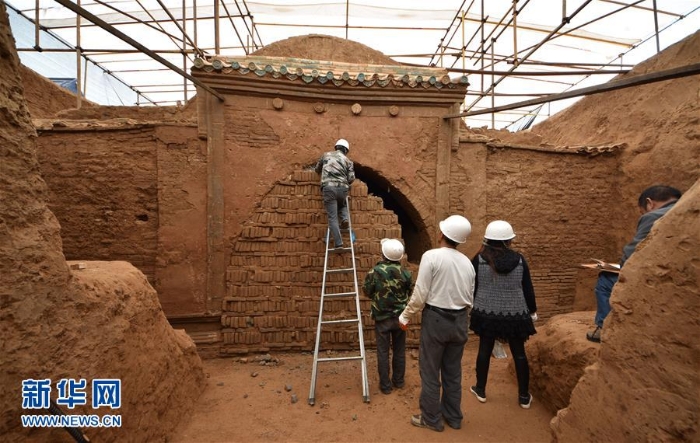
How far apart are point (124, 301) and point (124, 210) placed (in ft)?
8.68

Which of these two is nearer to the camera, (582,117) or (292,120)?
(292,120)

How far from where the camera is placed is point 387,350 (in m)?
3.78

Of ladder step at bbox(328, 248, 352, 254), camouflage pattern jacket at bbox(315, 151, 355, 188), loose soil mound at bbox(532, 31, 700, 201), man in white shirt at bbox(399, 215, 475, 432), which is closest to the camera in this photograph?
man in white shirt at bbox(399, 215, 475, 432)

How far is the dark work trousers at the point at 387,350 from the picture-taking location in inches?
145

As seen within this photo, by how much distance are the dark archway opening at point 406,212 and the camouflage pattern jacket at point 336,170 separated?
0.67 m

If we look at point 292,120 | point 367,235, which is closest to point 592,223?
point 367,235

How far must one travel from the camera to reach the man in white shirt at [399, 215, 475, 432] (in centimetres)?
296

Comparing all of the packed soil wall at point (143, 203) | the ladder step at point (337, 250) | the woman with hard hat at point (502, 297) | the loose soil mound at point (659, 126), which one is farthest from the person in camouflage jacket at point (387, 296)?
the loose soil mound at point (659, 126)

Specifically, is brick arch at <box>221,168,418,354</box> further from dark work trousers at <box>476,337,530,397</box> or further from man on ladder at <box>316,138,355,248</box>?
dark work trousers at <box>476,337,530,397</box>

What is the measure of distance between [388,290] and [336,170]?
5.94 ft

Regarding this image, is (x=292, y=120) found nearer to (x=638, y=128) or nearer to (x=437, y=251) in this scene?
(x=437, y=251)

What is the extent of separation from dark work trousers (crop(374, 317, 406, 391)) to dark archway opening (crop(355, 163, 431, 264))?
204 cm

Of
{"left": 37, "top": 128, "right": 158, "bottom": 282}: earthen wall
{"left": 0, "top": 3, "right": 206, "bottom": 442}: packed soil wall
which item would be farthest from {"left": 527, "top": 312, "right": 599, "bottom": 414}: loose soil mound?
{"left": 37, "top": 128, "right": 158, "bottom": 282}: earthen wall

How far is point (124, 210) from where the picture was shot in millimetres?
4859
